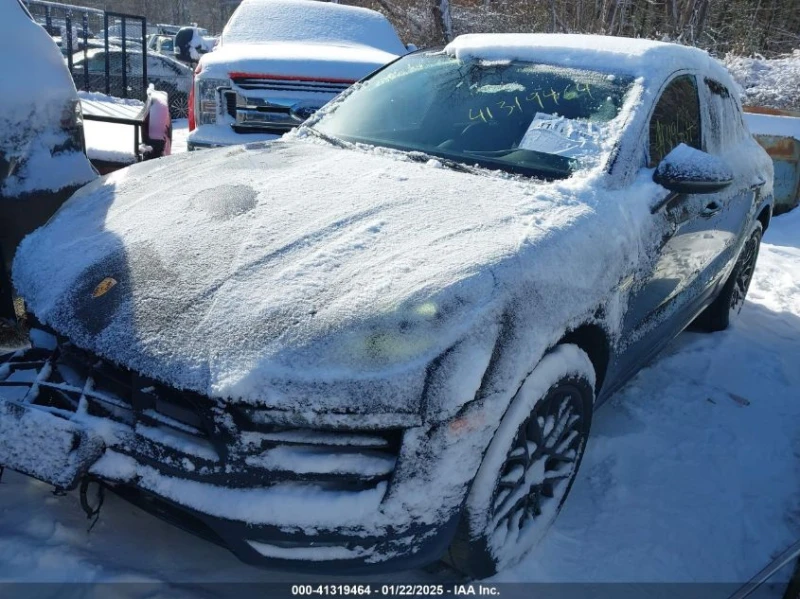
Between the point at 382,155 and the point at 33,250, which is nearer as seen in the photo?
the point at 33,250

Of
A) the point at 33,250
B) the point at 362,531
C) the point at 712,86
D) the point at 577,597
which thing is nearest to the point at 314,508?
the point at 362,531

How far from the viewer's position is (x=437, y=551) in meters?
1.88

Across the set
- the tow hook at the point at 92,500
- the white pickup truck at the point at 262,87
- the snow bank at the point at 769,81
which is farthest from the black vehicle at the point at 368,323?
the snow bank at the point at 769,81

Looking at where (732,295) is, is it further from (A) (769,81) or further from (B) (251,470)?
(A) (769,81)

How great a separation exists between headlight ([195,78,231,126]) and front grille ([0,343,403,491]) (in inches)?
160

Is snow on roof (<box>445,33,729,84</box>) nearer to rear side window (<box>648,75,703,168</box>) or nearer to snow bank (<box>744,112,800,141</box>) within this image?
rear side window (<box>648,75,703,168</box>)

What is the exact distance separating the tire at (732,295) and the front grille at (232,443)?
3316 millimetres

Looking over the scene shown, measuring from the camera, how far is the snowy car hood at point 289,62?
5.60m

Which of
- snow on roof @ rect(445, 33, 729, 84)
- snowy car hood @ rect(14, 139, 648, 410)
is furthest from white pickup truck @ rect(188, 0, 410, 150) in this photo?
snowy car hood @ rect(14, 139, 648, 410)

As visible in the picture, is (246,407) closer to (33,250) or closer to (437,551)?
(437,551)

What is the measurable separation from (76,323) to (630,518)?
2.09m

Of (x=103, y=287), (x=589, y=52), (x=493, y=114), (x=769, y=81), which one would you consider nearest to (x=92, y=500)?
(x=103, y=287)

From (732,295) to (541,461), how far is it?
2.87m

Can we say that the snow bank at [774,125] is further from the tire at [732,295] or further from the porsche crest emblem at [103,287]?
the porsche crest emblem at [103,287]
